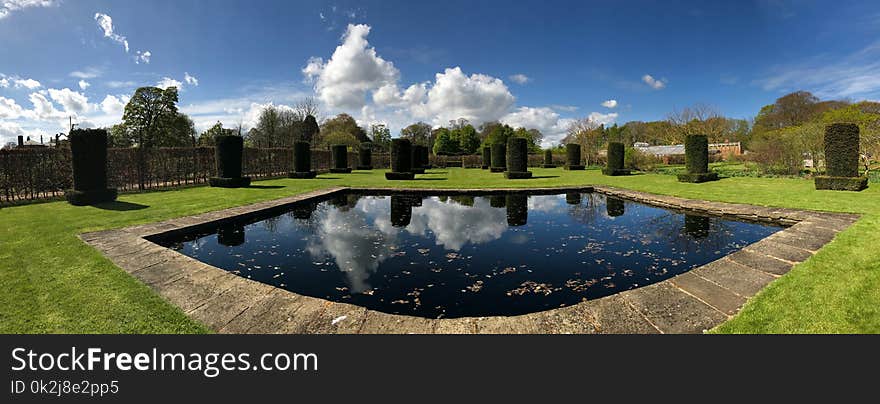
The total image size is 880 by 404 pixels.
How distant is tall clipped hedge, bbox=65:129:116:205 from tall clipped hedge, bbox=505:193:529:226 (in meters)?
12.2

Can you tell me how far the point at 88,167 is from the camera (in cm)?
1045

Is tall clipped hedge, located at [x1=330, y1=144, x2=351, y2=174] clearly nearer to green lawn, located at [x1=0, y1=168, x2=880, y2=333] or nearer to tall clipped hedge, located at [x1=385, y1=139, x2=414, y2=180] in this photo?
tall clipped hedge, located at [x1=385, y1=139, x2=414, y2=180]

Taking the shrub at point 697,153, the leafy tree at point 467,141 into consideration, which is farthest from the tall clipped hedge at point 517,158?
the leafy tree at point 467,141

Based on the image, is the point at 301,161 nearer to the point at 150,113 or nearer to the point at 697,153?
the point at 697,153

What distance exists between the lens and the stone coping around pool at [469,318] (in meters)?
2.93

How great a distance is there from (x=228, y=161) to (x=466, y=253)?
1427 cm

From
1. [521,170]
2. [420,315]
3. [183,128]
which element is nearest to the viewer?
[420,315]

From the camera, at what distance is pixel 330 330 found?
289cm

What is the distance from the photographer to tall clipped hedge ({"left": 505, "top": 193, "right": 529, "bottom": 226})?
8562 millimetres

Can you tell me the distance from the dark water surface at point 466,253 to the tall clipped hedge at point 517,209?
0.38 ft
